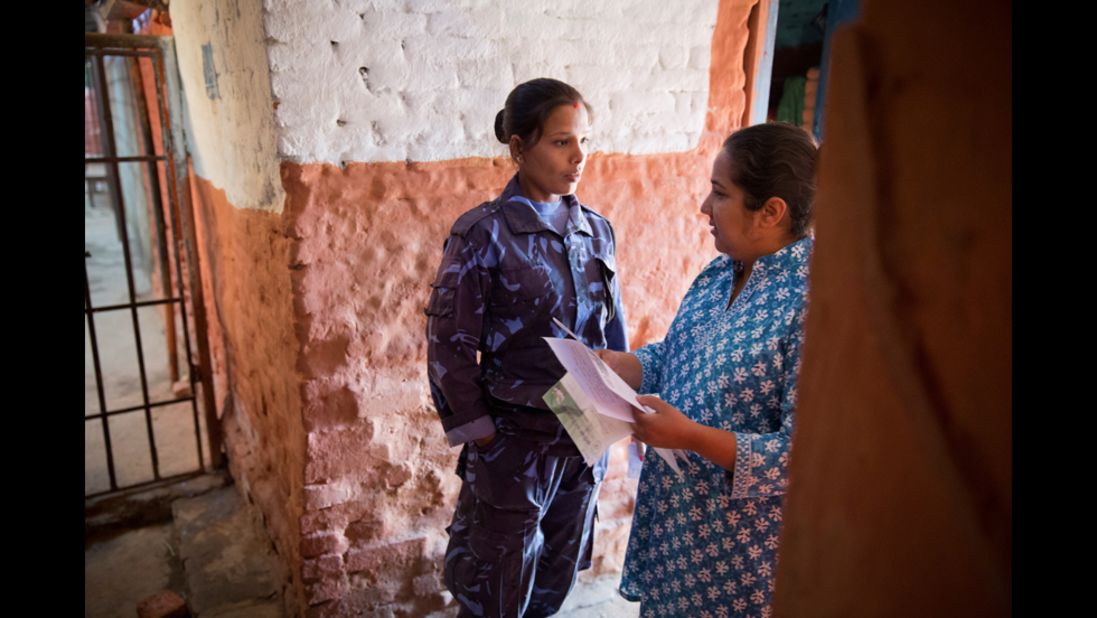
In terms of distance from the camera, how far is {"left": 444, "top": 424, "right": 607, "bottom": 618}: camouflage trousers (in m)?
2.01

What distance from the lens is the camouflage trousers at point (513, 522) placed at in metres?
2.01

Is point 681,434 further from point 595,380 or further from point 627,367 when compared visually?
point 627,367

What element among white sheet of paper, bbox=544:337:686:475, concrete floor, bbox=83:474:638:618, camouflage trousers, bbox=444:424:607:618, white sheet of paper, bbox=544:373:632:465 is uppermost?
white sheet of paper, bbox=544:337:686:475

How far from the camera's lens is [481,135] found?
2.30 meters

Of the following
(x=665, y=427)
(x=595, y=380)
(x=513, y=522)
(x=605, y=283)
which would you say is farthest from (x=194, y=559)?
(x=665, y=427)

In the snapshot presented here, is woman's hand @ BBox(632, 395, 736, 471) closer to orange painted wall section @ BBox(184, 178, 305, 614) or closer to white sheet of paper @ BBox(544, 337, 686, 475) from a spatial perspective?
white sheet of paper @ BBox(544, 337, 686, 475)

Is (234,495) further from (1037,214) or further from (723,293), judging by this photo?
(1037,214)

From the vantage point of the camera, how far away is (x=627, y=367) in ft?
6.29

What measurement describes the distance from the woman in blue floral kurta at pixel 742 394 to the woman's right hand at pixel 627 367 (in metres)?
0.24

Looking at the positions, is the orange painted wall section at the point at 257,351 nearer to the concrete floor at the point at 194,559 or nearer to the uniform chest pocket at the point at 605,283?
the concrete floor at the point at 194,559

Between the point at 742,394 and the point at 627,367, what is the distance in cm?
49

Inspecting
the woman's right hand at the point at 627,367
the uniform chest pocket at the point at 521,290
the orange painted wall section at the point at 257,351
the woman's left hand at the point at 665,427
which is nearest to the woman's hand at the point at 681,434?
the woman's left hand at the point at 665,427

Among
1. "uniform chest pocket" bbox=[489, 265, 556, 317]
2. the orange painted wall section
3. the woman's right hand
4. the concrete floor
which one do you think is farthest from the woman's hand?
the concrete floor
